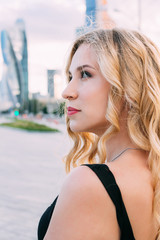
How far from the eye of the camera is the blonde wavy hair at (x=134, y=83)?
55.2 inches

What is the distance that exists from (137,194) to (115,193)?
0.37 feet

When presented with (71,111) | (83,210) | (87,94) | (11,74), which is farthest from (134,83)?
(11,74)

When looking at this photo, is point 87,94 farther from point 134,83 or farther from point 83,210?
point 83,210

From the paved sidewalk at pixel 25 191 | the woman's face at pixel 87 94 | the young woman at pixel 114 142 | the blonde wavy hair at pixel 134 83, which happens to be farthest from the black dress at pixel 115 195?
the paved sidewalk at pixel 25 191

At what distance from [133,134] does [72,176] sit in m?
0.37

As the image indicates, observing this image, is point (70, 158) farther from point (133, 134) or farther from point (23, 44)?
→ point (23, 44)

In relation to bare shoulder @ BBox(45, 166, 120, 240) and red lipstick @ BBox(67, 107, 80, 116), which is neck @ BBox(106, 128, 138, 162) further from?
bare shoulder @ BBox(45, 166, 120, 240)

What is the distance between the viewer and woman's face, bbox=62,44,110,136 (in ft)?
4.81

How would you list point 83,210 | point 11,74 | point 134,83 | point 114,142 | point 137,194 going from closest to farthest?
point 83,210, point 137,194, point 134,83, point 114,142, point 11,74

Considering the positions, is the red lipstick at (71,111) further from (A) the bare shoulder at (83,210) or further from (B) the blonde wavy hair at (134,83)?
(A) the bare shoulder at (83,210)

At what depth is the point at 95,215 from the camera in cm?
116

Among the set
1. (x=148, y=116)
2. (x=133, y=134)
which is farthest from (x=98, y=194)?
(x=148, y=116)

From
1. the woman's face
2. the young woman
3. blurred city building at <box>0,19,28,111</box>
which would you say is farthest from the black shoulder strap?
blurred city building at <box>0,19,28,111</box>

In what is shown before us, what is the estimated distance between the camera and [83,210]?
3.78ft
